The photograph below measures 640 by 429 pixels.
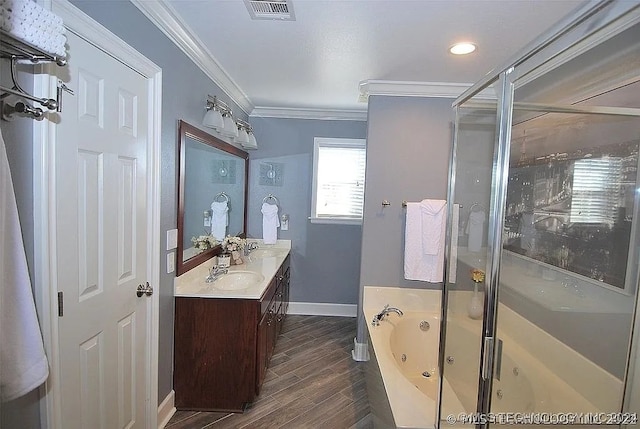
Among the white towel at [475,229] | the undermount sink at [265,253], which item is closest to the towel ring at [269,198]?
the undermount sink at [265,253]

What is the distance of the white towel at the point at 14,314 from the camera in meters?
0.98

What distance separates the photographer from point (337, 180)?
437 centimetres

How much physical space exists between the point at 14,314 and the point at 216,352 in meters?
1.50

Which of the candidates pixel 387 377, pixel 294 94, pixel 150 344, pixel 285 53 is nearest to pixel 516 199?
pixel 387 377

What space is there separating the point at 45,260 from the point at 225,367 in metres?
1.48

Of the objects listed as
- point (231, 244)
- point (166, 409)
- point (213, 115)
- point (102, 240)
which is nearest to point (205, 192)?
point (231, 244)

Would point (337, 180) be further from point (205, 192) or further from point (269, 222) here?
point (205, 192)

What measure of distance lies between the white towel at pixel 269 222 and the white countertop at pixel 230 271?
0.45m

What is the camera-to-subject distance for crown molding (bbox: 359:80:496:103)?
9.71 feet

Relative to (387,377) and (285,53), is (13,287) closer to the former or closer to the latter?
(387,377)

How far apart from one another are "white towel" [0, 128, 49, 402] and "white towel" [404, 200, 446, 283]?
2568 mm

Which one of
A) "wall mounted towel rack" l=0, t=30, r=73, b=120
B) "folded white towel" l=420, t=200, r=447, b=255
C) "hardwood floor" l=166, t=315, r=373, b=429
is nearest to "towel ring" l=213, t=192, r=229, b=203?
"hardwood floor" l=166, t=315, r=373, b=429

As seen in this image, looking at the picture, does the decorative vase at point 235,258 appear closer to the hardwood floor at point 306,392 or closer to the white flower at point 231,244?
the white flower at point 231,244

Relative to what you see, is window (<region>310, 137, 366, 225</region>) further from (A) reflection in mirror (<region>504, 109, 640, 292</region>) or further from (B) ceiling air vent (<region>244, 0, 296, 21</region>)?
(A) reflection in mirror (<region>504, 109, 640, 292</region>)
